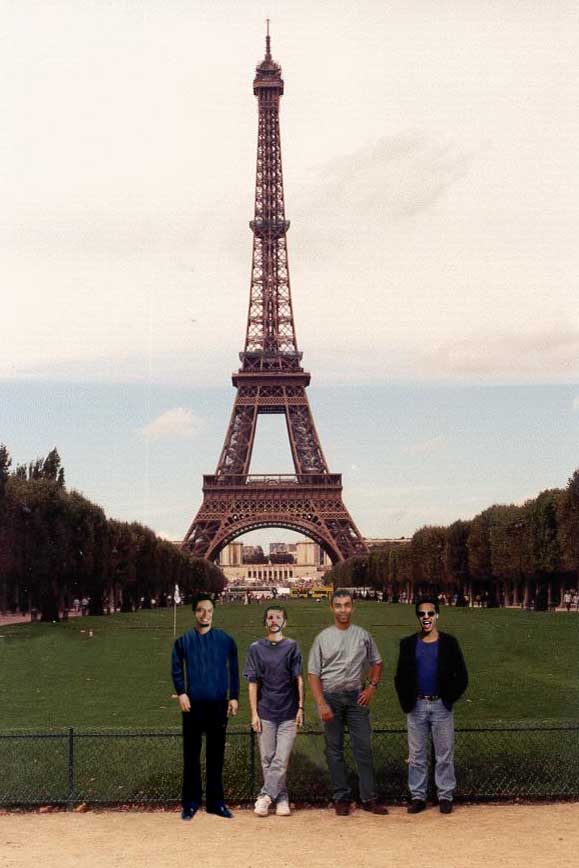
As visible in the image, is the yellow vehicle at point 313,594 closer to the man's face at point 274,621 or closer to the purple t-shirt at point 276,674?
the purple t-shirt at point 276,674

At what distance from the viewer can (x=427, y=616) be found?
43.4 feet

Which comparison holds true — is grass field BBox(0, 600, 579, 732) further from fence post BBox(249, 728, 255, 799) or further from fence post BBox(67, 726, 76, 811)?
fence post BBox(249, 728, 255, 799)

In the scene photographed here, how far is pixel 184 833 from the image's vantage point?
42.0 ft

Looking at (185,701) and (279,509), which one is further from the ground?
(279,509)

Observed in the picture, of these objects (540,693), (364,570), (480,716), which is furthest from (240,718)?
(364,570)

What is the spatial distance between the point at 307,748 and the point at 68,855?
392 cm

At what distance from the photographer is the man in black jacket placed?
1326cm

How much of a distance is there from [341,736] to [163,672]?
1838 cm

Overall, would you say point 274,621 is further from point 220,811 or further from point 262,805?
point 220,811

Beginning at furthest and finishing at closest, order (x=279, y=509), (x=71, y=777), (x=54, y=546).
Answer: (x=279, y=509)
(x=54, y=546)
(x=71, y=777)

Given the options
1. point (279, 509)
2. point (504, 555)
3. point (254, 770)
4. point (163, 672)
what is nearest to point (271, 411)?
point (279, 509)

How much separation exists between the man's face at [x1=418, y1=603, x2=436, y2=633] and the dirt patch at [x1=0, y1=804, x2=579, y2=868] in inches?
81.2

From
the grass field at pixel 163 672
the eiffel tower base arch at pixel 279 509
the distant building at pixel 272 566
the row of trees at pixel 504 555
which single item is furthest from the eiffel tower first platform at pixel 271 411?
the distant building at pixel 272 566

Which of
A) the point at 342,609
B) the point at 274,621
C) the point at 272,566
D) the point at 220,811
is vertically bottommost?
the point at 220,811
